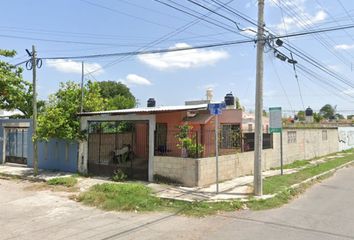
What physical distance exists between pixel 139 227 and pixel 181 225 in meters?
0.97

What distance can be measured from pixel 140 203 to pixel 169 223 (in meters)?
1.91

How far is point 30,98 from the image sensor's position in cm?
2309

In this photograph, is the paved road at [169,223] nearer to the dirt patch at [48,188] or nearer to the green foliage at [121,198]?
the green foliage at [121,198]

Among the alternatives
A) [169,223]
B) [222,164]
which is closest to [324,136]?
[222,164]

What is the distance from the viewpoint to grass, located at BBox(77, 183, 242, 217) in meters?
10.0

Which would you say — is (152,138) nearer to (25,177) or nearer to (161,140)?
(161,140)

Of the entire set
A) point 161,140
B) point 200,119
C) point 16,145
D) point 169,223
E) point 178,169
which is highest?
point 200,119

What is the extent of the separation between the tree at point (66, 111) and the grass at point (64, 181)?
209 cm

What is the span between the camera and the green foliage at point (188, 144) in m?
13.5

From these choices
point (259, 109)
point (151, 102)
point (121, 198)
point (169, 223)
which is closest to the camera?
point (169, 223)

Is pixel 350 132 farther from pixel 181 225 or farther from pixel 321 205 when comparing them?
pixel 181 225

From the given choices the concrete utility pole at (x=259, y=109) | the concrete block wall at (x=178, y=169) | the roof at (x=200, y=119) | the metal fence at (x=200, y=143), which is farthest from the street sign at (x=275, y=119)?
the concrete block wall at (x=178, y=169)

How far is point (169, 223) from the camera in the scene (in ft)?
28.4

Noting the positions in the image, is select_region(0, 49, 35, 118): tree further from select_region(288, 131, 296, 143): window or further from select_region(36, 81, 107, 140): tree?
select_region(288, 131, 296, 143): window
